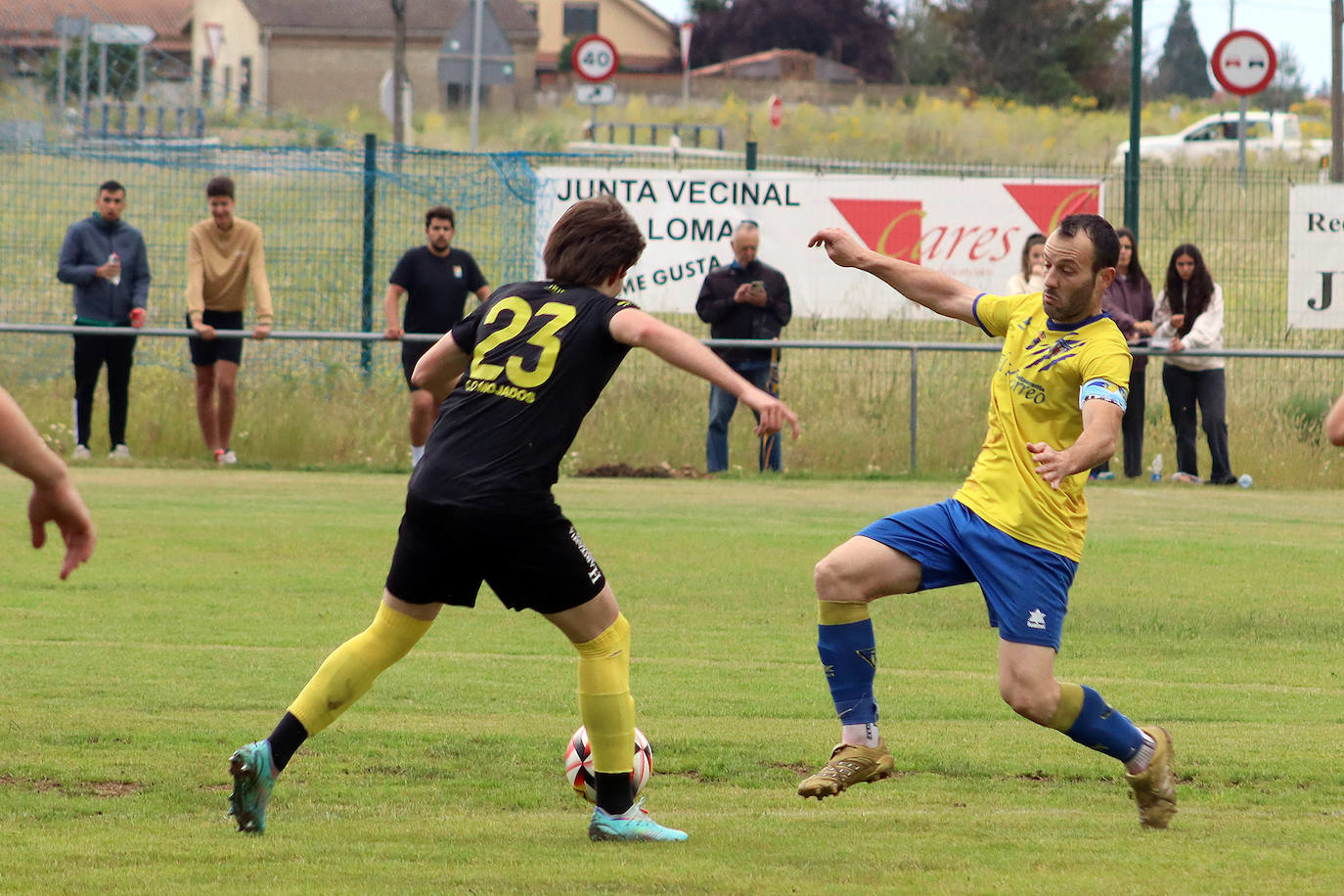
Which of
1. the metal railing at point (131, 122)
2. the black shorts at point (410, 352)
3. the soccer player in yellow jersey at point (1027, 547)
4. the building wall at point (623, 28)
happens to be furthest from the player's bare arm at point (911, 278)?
the building wall at point (623, 28)

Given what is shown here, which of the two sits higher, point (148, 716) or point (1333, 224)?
point (1333, 224)

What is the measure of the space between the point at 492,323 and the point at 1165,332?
1158cm

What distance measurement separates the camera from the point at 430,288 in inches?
608

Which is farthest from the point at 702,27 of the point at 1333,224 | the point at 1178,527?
the point at 1178,527

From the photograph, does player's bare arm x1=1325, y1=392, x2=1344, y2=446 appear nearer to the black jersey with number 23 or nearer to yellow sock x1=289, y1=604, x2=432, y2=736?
the black jersey with number 23

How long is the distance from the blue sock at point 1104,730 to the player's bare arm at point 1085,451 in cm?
75

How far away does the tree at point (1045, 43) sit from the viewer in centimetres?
6694

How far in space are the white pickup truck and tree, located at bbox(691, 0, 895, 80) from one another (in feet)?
115

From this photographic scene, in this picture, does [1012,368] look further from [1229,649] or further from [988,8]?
[988,8]

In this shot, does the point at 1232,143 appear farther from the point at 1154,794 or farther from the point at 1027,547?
the point at 1154,794

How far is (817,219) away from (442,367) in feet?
44.0

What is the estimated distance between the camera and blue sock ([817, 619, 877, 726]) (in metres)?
5.90

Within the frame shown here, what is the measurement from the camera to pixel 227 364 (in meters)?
15.4

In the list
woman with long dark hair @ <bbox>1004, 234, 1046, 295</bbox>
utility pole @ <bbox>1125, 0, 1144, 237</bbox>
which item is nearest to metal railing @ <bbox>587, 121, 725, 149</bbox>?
utility pole @ <bbox>1125, 0, 1144, 237</bbox>
